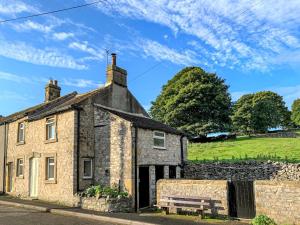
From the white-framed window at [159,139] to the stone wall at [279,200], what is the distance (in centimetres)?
783

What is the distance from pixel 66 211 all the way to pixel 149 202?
503 centimetres

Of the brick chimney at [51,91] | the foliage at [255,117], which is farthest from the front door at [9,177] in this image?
the foliage at [255,117]

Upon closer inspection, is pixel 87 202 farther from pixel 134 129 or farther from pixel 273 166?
pixel 273 166

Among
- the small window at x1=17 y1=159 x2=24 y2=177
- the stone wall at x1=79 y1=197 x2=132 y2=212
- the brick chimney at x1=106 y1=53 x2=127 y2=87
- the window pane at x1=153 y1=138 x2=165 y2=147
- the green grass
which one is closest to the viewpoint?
the stone wall at x1=79 y1=197 x2=132 y2=212

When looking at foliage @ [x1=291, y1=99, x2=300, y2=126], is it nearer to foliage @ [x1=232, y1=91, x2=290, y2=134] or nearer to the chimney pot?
foliage @ [x1=232, y1=91, x2=290, y2=134]

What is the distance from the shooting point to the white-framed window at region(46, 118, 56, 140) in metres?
20.1

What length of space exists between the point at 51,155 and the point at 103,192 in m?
4.81

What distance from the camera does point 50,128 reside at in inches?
804

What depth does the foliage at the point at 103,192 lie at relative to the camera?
16.6 meters

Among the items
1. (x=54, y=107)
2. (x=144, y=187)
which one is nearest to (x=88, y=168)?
(x=144, y=187)

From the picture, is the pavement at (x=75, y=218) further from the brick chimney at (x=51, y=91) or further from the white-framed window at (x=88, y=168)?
the brick chimney at (x=51, y=91)

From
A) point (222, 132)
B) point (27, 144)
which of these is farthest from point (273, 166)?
point (222, 132)

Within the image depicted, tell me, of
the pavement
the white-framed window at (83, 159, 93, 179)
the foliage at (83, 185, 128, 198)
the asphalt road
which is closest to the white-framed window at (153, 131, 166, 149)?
the foliage at (83, 185, 128, 198)

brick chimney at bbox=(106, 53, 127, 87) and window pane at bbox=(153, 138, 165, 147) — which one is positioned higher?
brick chimney at bbox=(106, 53, 127, 87)
